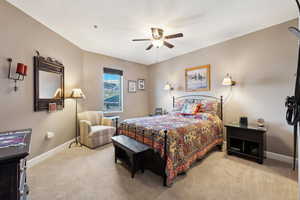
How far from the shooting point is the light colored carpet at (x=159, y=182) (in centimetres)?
175

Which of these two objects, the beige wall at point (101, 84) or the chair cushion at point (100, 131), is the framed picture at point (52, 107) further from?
the beige wall at point (101, 84)

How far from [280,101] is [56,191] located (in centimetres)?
436

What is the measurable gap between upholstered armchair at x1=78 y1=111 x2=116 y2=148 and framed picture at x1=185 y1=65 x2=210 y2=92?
2839 millimetres

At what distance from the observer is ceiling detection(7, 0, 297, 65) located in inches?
84.7

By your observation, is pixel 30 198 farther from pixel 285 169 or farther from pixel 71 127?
pixel 285 169

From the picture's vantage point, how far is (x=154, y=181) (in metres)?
2.06

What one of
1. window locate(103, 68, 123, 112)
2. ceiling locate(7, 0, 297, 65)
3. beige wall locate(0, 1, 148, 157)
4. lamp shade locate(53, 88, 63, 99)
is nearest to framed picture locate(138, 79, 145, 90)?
window locate(103, 68, 123, 112)

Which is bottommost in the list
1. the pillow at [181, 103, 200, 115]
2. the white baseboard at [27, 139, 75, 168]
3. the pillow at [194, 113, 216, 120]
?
the white baseboard at [27, 139, 75, 168]

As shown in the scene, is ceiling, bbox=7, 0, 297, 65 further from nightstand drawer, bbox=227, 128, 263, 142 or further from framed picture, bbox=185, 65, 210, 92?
nightstand drawer, bbox=227, 128, 263, 142

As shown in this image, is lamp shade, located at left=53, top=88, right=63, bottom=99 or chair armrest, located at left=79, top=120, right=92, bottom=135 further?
chair armrest, located at left=79, top=120, right=92, bottom=135

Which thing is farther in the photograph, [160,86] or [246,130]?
[160,86]

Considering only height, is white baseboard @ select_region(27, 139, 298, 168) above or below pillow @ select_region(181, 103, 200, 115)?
below

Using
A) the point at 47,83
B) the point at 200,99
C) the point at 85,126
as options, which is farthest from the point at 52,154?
the point at 200,99

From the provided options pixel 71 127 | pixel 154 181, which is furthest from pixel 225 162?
pixel 71 127
